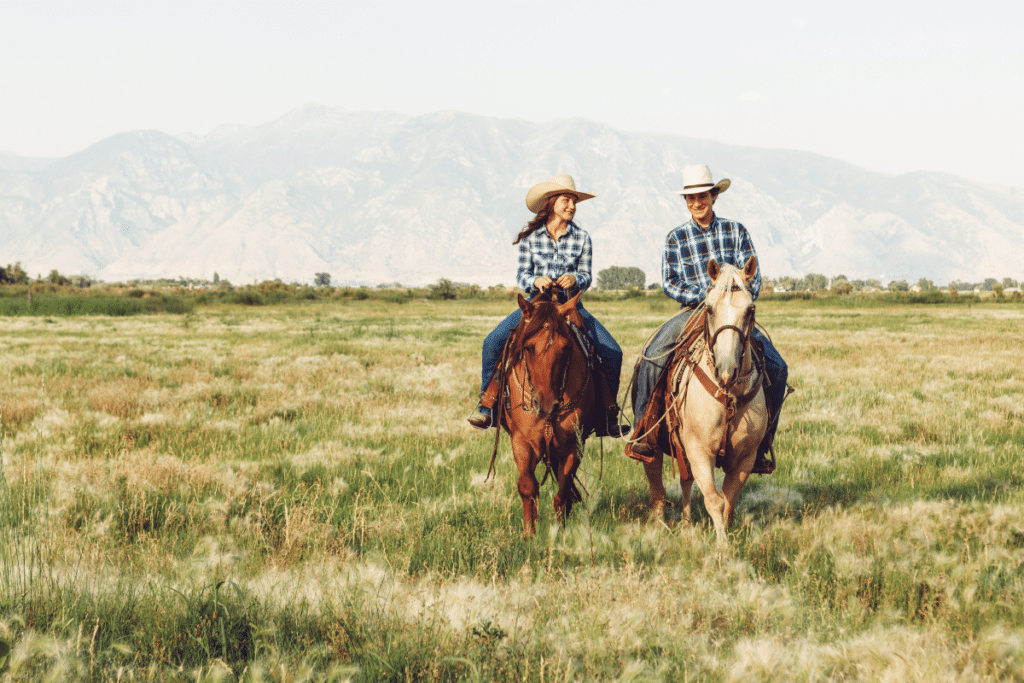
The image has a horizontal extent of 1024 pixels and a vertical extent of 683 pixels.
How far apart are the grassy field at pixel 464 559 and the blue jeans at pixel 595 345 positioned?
1108 millimetres

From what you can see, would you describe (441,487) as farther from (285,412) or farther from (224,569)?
(285,412)

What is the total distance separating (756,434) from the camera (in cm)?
551

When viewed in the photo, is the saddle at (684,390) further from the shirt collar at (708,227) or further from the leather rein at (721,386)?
the shirt collar at (708,227)

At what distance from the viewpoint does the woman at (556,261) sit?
20.3 ft

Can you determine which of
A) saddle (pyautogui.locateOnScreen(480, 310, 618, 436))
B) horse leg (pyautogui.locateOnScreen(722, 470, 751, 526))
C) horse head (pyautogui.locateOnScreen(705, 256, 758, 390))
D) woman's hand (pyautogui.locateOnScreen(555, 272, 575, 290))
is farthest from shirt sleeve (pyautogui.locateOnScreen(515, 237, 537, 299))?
horse leg (pyautogui.locateOnScreen(722, 470, 751, 526))

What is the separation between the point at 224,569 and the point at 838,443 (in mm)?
8756

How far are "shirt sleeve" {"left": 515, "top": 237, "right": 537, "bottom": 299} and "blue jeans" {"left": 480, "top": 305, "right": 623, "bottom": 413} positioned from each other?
27cm

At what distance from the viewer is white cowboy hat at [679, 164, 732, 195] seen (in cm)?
614

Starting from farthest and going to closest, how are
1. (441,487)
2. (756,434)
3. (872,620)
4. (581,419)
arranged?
1. (441,487)
2. (581,419)
3. (756,434)
4. (872,620)

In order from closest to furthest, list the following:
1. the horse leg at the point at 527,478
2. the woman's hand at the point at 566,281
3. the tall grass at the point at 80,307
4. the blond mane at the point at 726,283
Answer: the blond mane at the point at 726,283, the horse leg at the point at 527,478, the woman's hand at the point at 566,281, the tall grass at the point at 80,307

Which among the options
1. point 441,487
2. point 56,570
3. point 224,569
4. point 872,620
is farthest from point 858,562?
point 56,570

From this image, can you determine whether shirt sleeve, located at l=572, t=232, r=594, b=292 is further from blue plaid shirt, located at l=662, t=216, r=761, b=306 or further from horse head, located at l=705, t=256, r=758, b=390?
horse head, located at l=705, t=256, r=758, b=390

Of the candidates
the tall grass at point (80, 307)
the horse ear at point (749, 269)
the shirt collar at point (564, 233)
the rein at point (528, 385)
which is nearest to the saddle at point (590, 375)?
the rein at point (528, 385)

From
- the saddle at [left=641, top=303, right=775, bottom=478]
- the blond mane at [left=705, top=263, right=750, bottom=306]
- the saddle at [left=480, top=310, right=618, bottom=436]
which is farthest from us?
the saddle at [left=480, top=310, right=618, bottom=436]
